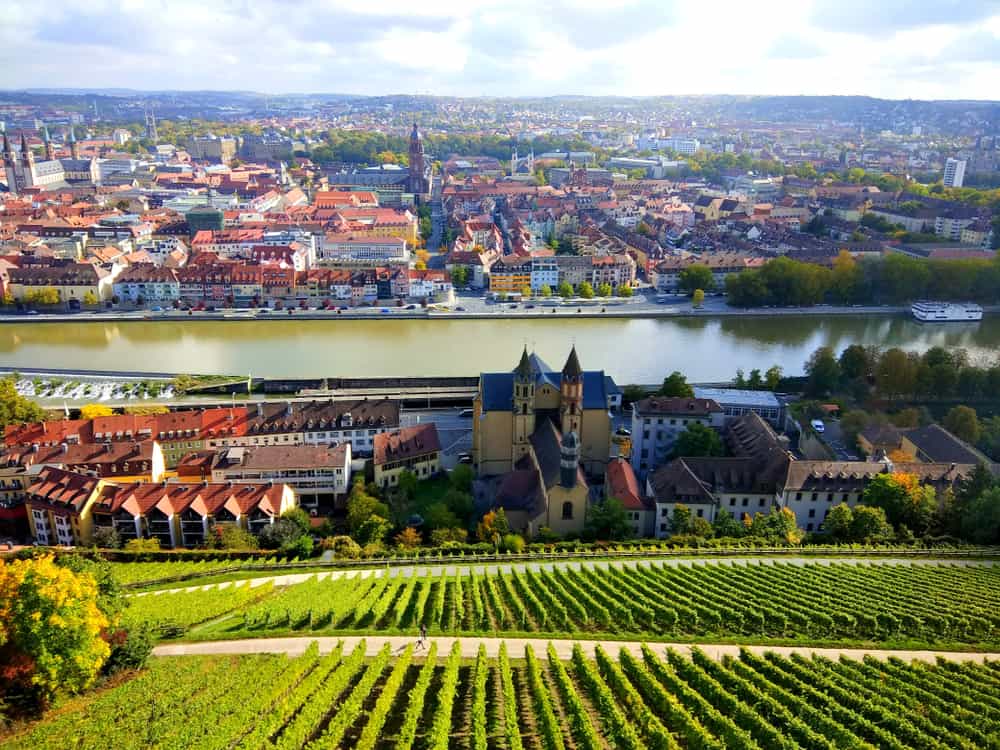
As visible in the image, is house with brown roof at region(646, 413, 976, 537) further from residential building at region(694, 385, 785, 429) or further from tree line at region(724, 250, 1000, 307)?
tree line at region(724, 250, 1000, 307)

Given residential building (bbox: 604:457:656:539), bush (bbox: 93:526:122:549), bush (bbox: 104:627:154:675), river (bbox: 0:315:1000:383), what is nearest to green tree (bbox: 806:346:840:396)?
river (bbox: 0:315:1000:383)

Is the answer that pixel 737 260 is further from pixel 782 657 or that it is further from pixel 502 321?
pixel 782 657

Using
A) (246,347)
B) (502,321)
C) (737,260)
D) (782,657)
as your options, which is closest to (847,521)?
(782,657)

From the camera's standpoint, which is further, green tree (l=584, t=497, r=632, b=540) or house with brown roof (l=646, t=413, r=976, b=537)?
house with brown roof (l=646, t=413, r=976, b=537)

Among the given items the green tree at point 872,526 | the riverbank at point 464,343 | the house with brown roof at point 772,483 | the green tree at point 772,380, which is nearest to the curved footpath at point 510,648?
the green tree at point 872,526

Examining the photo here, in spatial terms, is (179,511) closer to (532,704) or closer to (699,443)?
(532,704)

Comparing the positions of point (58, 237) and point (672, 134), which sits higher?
point (672, 134)
